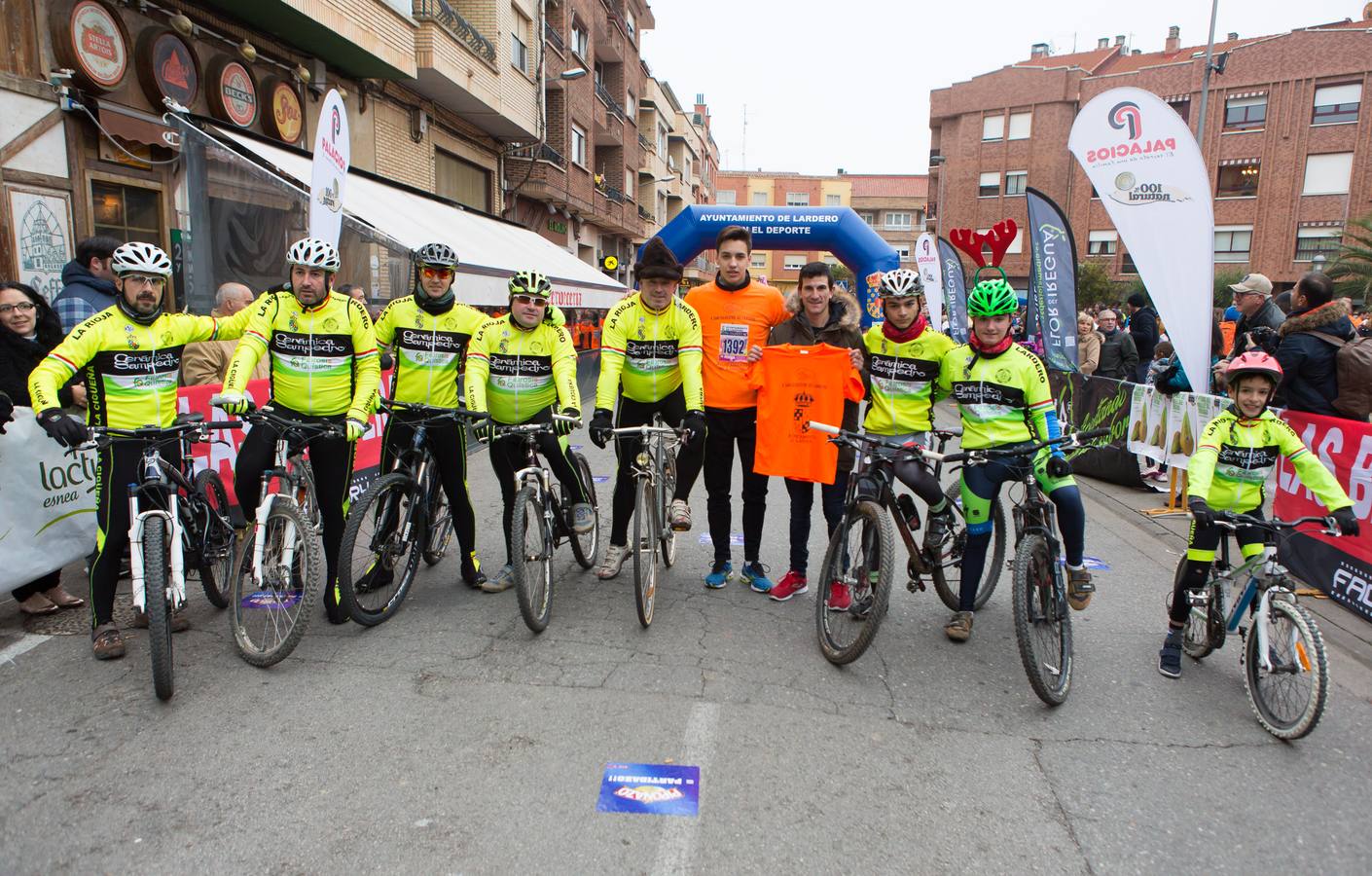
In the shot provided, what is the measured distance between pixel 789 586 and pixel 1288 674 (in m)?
2.55

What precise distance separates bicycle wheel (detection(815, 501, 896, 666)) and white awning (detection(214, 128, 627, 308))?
14.9 ft

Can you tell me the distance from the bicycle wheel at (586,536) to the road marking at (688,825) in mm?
2017

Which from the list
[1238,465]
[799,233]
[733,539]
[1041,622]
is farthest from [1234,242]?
[1041,622]

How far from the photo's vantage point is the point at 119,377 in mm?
4027

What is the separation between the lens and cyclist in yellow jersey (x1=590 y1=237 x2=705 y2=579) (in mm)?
4875

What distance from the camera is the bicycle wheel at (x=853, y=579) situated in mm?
3996

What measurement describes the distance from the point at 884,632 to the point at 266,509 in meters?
3.34

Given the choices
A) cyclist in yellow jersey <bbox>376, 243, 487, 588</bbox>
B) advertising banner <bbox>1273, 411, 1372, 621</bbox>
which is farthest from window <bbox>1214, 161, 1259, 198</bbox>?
cyclist in yellow jersey <bbox>376, 243, 487, 588</bbox>

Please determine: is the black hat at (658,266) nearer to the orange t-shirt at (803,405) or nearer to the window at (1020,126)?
the orange t-shirt at (803,405)

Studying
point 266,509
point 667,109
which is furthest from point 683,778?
point 667,109

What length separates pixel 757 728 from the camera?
11.3 ft

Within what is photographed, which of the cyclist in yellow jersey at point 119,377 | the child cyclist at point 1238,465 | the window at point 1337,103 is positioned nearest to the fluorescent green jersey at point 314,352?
the cyclist in yellow jersey at point 119,377

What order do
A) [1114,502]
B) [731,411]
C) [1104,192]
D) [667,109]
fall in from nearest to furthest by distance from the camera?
[731,411], [1104,192], [1114,502], [667,109]

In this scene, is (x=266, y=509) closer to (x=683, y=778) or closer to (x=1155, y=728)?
(x=683, y=778)
